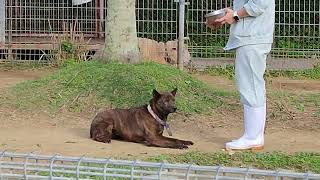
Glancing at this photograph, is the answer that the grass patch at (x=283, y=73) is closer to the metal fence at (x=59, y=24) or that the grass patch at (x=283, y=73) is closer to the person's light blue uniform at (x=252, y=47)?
the metal fence at (x=59, y=24)

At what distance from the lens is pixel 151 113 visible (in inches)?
296

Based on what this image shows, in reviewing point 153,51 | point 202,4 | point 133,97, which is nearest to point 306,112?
point 133,97

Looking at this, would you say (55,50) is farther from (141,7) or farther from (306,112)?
(306,112)

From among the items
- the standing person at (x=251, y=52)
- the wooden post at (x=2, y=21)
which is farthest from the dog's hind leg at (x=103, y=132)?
the wooden post at (x=2, y=21)

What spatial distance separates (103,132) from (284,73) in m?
7.46

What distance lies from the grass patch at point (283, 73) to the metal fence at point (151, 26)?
512 mm

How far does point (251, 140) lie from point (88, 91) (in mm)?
3145

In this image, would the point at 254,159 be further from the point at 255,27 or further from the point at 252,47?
the point at 255,27

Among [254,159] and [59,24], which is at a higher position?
[59,24]

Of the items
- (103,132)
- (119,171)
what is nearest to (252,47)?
(103,132)

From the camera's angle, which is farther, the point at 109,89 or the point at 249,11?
the point at 109,89

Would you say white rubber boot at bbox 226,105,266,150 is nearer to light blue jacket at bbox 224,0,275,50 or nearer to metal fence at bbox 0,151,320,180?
light blue jacket at bbox 224,0,275,50

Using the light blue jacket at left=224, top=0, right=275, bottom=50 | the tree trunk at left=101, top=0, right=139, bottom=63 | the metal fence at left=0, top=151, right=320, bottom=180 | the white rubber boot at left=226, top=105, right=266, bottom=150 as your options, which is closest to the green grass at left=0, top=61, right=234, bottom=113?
the tree trunk at left=101, top=0, right=139, bottom=63

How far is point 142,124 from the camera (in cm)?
751
